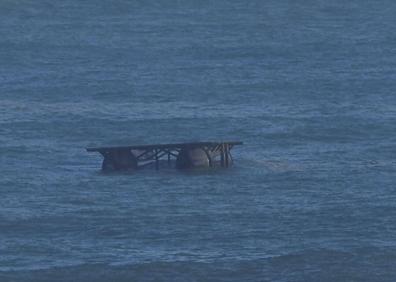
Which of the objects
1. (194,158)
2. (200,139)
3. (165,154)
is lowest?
(194,158)

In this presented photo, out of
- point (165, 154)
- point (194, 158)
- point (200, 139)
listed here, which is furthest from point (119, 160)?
point (200, 139)

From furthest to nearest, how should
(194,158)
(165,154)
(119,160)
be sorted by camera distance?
(165,154), (119,160), (194,158)

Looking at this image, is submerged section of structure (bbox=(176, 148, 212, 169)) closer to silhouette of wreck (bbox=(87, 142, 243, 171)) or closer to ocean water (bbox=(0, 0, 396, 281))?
silhouette of wreck (bbox=(87, 142, 243, 171))

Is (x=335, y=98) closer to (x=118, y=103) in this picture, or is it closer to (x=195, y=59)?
(x=118, y=103)

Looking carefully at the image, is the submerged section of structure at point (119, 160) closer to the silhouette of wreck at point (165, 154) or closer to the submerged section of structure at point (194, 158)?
the silhouette of wreck at point (165, 154)

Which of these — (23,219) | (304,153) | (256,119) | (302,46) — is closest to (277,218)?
(23,219)

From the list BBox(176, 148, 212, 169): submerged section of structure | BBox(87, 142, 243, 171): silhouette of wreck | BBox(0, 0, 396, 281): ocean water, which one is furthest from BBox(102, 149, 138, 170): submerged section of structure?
BBox(176, 148, 212, 169): submerged section of structure

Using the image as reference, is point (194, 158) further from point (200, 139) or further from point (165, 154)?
point (200, 139)
